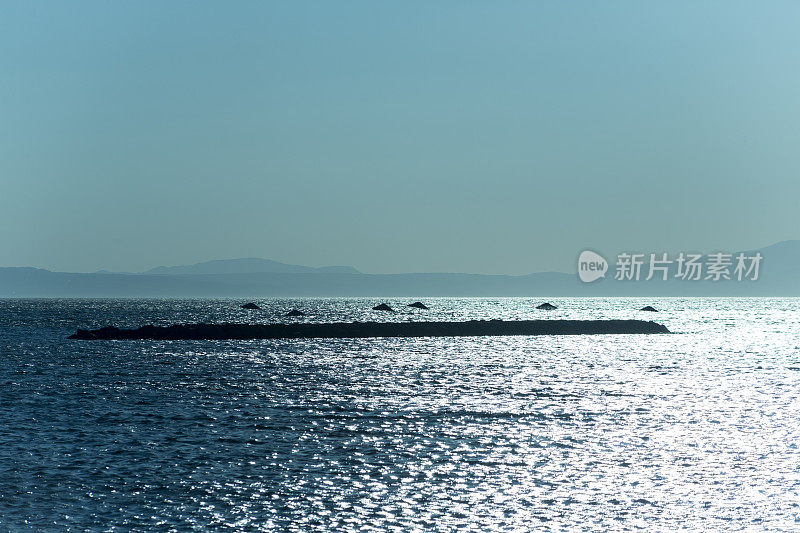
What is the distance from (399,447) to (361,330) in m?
108

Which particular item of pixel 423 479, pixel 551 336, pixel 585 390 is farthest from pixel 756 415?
pixel 551 336

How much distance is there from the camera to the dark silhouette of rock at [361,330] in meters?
139

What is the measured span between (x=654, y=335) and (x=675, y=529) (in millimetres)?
138389

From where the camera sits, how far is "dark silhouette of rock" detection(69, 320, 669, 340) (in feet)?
457

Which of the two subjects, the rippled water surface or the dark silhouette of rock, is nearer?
the rippled water surface

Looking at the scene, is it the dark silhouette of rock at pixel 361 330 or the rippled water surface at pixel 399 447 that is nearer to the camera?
the rippled water surface at pixel 399 447

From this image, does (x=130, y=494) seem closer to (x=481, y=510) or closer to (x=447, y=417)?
(x=481, y=510)

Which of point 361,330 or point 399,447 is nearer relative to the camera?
point 399,447

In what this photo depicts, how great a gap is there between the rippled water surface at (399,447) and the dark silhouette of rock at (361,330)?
162 feet

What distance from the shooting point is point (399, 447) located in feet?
133

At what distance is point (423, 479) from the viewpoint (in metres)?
33.3

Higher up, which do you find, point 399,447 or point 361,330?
point 361,330

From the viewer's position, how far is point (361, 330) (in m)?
A: 148

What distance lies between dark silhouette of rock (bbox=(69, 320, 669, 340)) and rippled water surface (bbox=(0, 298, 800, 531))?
49455 mm
